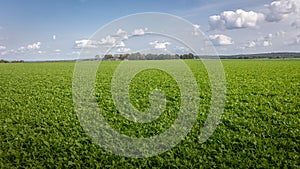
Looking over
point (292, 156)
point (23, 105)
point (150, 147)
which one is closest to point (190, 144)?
point (150, 147)

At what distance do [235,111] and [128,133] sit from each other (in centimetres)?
444

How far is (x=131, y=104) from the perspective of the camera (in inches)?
496

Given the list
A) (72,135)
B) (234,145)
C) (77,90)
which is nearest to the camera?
(234,145)

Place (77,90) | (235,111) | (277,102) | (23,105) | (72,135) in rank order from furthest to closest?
1. (77,90)
2. (23,105)
3. (277,102)
4. (235,111)
5. (72,135)

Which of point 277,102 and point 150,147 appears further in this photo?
point 277,102

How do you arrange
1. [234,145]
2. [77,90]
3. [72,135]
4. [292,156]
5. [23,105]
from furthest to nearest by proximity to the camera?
[77,90] → [23,105] → [72,135] → [234,145] → [292,156]

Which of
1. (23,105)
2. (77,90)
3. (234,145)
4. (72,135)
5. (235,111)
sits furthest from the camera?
(77,90)

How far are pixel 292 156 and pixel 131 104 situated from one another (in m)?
7.06

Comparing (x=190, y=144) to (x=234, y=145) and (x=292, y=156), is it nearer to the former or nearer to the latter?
(x=234, y=145)

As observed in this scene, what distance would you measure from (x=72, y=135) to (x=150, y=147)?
8.61 feet

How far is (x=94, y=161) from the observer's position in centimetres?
737

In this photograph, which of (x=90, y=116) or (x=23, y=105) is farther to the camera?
(x=23, y=105)

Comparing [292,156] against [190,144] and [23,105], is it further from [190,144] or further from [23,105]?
[23,105]

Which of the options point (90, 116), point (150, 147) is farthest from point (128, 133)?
point (90, 116)
